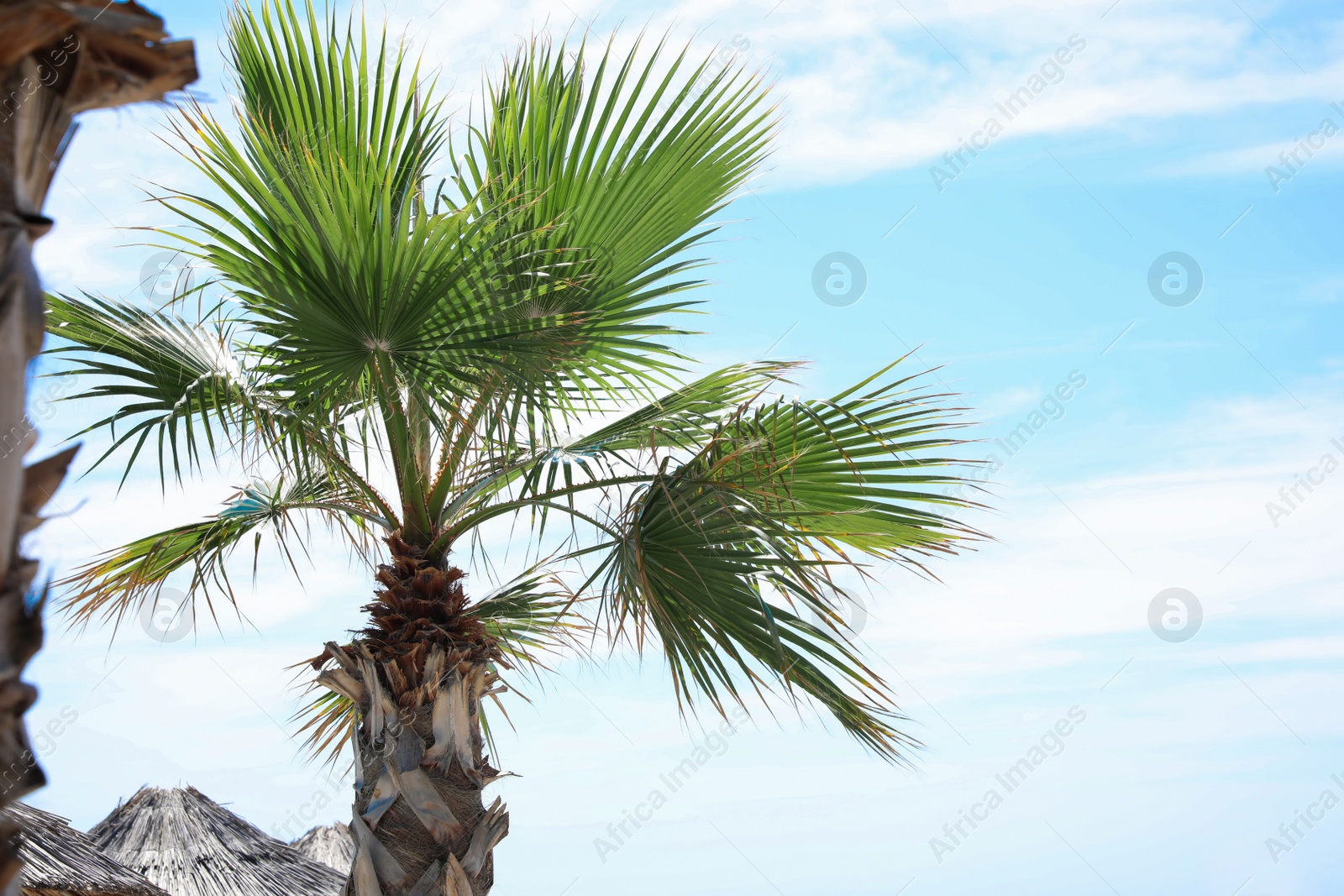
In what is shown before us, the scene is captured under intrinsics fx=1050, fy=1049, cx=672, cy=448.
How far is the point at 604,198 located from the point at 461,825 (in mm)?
2964

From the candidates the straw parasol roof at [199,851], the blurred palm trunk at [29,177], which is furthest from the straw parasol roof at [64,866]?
the blurred palm trunk at [29,177]

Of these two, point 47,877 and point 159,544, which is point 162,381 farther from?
point 47,877

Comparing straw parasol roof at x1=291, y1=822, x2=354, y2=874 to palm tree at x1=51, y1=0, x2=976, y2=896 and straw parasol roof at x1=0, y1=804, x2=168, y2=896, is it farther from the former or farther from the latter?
palm tree at x1=51, y1=0, x2=976, y2=896

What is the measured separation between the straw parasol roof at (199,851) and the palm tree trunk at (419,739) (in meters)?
3.97

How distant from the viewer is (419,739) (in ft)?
15.6

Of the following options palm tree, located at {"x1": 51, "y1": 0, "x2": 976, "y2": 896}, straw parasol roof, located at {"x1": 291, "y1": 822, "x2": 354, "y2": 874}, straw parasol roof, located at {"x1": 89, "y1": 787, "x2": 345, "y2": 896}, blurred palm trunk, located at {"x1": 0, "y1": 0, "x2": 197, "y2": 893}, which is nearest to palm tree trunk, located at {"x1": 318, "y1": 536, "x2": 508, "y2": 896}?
palm tree, located at {"x1": 51, "y1": 0, "x2": 976, "y2": 896}

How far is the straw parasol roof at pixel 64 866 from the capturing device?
636 centimetres

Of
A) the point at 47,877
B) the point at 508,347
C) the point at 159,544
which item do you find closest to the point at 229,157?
the point at 508,347

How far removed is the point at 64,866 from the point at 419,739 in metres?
3.42

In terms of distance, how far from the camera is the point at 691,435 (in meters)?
5.37

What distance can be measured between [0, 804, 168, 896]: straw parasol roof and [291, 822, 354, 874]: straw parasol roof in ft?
8.35

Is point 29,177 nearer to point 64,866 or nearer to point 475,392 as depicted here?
point 475,392

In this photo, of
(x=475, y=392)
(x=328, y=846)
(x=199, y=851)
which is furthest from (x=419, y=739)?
(x=328, y=846)

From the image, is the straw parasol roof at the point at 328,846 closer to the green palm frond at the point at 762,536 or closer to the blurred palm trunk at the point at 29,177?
the green palm frond at the point at 762,536
